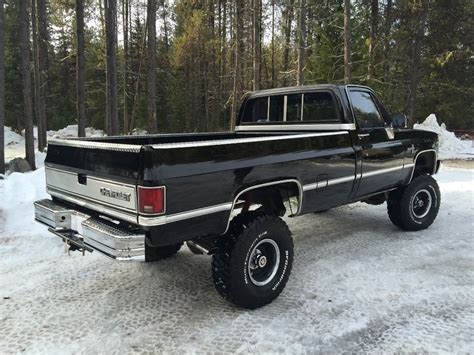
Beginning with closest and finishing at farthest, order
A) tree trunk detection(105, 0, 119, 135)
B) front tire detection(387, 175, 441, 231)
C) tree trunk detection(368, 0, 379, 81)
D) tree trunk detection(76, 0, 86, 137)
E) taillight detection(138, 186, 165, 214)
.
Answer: taillight detection(138, 186, 165, 214) < front tire detection(387, 175, 441, 231) < tree trunk detection(105, 0, 119, 135) < tree trunk detection(76, 0, 86, 137) < tree trunk detection(368, 0, 379, 81)

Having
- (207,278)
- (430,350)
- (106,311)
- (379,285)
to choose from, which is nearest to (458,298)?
(379,285)

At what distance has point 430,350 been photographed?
3.05 meters

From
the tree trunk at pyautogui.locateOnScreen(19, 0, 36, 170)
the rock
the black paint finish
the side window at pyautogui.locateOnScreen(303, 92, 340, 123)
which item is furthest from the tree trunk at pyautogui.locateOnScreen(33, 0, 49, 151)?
the side window at pyautogui.locateOnScreen(303, 92, 340, 123)

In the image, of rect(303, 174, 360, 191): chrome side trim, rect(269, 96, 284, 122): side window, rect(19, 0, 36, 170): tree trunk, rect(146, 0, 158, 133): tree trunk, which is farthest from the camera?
rect(19, 0, 36, 170): tree trunk

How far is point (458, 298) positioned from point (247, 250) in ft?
7.07

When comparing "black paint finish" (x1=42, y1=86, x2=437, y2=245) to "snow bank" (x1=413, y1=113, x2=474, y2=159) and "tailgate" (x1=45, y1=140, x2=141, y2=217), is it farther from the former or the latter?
"snow bank" (x1=413, y1=113, x2=474, y2=159)

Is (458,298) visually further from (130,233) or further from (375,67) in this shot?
(375,67)

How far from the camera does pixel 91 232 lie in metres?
3.27

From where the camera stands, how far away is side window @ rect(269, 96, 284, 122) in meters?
5.62

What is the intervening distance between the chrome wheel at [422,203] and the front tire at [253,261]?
3.06m

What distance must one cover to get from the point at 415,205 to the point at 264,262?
10.9 feet

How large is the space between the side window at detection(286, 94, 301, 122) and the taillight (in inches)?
115

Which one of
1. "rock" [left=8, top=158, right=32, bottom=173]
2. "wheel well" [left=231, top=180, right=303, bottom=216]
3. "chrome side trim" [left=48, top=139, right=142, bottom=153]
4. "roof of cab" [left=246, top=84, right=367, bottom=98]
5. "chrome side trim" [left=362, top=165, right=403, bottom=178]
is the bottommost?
"rock" [left=8, top=158, right=32, bottom=173]

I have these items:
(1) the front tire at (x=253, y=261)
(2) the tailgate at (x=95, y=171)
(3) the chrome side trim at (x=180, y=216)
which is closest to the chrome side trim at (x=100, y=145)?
(2) the tailgate at (x=95, y=171)
